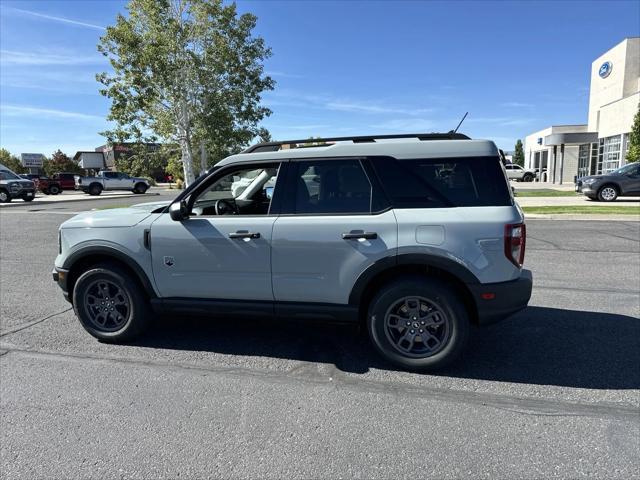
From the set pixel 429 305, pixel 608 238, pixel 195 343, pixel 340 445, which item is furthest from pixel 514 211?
pixel 608 238

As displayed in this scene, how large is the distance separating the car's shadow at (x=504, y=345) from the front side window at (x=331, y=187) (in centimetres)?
133

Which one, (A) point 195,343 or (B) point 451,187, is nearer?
(B) point 451,187

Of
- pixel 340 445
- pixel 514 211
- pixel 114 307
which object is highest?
pixel 514 211

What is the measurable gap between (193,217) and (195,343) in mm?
1251

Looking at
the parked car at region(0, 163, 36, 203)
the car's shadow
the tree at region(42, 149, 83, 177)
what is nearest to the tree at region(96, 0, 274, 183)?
the parked car at region(0, 163, 36, 203)

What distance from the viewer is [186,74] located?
21.9 meters

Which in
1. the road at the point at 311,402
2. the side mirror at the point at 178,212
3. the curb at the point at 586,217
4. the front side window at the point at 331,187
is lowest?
the road at the point at 311,402

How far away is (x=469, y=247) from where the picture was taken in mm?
3279

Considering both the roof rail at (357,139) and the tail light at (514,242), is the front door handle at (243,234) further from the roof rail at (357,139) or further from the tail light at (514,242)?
the tail light at (514,242)

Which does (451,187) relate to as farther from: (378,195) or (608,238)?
(608,238)

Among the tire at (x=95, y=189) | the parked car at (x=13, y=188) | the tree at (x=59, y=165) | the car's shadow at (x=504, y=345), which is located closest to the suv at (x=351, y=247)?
the car's shadow at (x=504, y=345)

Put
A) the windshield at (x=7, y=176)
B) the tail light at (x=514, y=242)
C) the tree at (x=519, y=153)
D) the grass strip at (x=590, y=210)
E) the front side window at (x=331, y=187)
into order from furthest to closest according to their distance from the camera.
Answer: the tree at (x=519, y=153)
the windshield at (x=7, y=176)
the grass strip at (x=590, y=210)
the front side window at (x=331, y=187)
the tail light at (x=514, y=242)

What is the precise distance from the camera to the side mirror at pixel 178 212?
3.79 metres

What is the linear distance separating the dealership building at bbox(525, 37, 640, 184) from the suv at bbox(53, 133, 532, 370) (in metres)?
32.4
